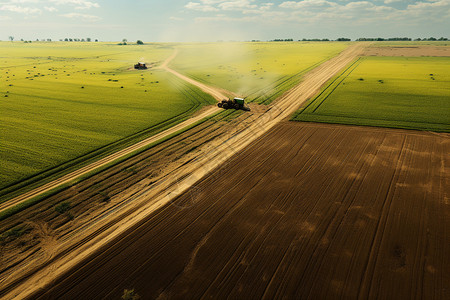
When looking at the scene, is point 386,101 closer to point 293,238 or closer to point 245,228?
point 293,238

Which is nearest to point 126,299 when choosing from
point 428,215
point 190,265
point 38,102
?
point 190,265

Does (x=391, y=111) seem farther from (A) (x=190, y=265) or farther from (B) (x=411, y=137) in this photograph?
(A) (x=190, y=265)

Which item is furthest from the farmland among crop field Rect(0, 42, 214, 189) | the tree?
crop field Rect(0, 42, 214, 189)

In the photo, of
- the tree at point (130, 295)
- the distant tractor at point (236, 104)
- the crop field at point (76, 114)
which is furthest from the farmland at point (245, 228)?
the distant tractor at point (236, 104)

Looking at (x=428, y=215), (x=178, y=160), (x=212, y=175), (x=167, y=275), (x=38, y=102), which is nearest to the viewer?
(x=167, y=275)

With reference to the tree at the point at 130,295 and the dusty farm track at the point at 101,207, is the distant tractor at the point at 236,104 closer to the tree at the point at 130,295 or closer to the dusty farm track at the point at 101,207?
the dusty farm track at the point at 101,207

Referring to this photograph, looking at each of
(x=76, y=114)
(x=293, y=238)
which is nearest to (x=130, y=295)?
(x=293, y=238)
